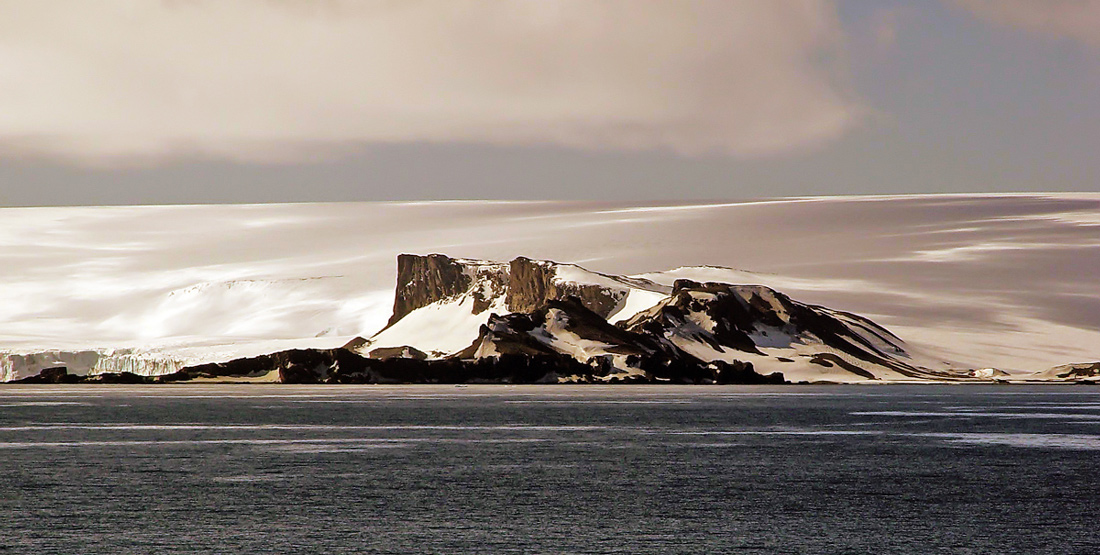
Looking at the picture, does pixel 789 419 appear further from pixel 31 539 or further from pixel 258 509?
pixel 31 539

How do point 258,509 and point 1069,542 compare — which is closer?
point 1069,542

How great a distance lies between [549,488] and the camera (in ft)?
198

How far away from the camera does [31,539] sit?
4409 centimetres

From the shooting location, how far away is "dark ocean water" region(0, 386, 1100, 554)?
4459cm

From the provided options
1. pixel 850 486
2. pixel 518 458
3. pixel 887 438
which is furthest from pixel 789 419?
pixel 850 486

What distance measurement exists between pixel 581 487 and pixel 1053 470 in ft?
77.8

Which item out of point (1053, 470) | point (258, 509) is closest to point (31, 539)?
point (258, 509)

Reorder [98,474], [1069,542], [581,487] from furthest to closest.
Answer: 1. [98,474]
2. [581,487]
3. [1069,542]

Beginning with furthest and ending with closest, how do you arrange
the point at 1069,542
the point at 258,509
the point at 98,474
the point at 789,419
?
1. the point at 789,419
2. the point at 98,474
3. the point at 258,509
4. the point at 1069,542

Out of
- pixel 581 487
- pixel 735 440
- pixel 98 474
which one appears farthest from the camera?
pixel 735 440

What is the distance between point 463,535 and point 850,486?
22.2m

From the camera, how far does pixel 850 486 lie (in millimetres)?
61469

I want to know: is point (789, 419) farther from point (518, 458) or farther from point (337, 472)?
point (337, 472)

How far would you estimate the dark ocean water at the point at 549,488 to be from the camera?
44.6 m
